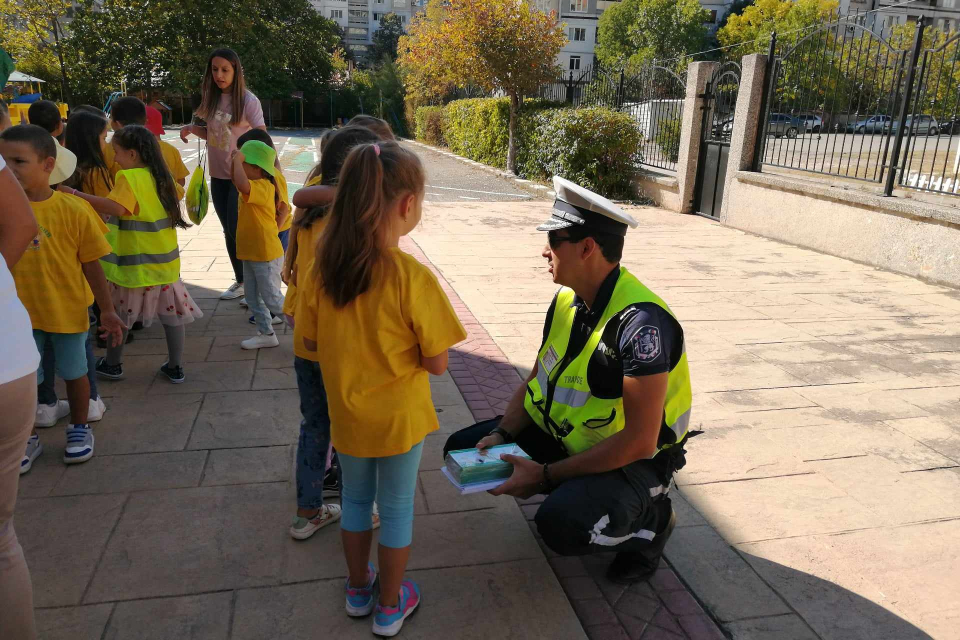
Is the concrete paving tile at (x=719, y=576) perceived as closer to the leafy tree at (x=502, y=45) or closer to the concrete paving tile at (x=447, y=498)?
the concrete paving tile at (x=447, y=498)

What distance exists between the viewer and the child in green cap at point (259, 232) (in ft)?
13.6

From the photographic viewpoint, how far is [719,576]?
2619mm

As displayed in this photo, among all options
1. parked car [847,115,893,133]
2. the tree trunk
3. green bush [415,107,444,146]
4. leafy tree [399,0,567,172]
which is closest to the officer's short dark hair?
parked car [847,115,893,133]

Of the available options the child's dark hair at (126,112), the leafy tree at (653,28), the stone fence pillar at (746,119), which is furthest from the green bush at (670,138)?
the leafy tree at (653,28)

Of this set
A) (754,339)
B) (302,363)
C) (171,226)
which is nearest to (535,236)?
(754,339)

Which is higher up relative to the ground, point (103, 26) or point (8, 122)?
point (103, 26)

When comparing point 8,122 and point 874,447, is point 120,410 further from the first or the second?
point 874,447

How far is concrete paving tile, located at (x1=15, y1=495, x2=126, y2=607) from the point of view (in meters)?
2.42

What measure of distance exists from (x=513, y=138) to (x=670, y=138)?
202 inches

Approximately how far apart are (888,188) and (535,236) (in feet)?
13.6

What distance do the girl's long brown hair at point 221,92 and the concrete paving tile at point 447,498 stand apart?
3.23 metres

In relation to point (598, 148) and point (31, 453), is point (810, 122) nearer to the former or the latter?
point (598, 148)

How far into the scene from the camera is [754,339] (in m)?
5.38

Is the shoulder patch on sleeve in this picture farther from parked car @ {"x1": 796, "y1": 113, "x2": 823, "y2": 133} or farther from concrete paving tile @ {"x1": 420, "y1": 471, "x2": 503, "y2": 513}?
parked car @ {"x1": 796, "y1": 113, "x2": 823, "y2": 133}
